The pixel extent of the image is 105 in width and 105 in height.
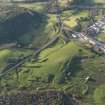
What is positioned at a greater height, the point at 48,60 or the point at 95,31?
the point at 95,31

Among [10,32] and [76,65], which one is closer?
[76,65]

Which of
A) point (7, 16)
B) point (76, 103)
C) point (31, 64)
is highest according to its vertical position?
point (7, 16)

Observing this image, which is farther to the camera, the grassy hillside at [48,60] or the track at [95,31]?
the track at [95,31]

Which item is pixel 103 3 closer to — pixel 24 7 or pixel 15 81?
pixel 24 7

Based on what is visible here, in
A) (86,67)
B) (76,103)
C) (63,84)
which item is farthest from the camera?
(86,67)

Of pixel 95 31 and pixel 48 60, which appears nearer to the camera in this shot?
pixel 48 60

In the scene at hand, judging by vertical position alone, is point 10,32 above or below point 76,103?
above

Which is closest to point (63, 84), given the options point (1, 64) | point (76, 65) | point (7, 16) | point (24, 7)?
point (76, 65)

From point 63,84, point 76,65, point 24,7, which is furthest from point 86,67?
point 24,7

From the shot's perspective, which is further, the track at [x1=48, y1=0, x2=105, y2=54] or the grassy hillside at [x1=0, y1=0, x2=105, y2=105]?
the track at [x1=48, y1=0, x2=105, y2=54]

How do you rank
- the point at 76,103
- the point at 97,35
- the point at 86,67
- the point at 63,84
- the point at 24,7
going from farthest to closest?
the point at 24,7 → the point at 97,35 → the point at 86,67 → the point at 63,84 → the point at 76,103
